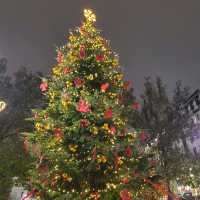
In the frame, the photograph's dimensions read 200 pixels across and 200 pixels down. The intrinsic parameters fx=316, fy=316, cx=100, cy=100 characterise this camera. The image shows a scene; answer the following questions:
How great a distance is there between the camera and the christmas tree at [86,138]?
11.1 m

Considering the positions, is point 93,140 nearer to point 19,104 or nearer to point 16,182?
point 16,182

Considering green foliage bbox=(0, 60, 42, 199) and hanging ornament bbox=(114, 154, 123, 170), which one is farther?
green foliage bbox=(0, 60, 42, 199)

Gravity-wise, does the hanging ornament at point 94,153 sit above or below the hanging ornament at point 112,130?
below

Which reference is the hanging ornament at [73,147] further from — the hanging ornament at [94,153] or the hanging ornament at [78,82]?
the hanging ornament at [78,82]

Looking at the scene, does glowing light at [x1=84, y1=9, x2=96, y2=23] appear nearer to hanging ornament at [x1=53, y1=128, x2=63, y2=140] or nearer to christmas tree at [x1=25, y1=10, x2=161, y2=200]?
christmas tree at [x1=25, y1=10, x2=161, y2=200]

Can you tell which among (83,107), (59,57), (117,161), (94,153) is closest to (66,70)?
(59,57)

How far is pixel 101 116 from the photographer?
1187 centimetres

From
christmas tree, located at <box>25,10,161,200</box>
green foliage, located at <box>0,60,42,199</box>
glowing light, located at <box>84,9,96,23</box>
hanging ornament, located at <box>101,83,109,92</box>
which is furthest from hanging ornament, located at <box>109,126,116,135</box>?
green foliage, located at <box>0,60,42,199</box>

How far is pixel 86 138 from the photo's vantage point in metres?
11.5

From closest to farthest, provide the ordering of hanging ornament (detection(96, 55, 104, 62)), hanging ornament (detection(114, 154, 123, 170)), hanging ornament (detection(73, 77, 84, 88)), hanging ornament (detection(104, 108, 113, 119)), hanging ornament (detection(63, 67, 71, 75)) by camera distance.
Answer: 1. hanging ornament (detection(114, 154, 123, 170))
2. hanging ornament (detection(104, 108, 113, 119))
3. hanging ornament (detection(73, 77, 84, 88))
4. hanging ornament (detection(63, 67, 71, 75))
5. hanging ornament (detection(96, 55, 104, 62))

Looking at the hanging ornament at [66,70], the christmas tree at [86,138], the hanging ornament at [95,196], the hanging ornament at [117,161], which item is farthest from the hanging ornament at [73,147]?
the hanging ornament at [66,70]

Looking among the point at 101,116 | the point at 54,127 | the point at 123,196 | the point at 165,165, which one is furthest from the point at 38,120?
the point at 165,165

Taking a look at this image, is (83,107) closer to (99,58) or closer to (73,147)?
(73,147)

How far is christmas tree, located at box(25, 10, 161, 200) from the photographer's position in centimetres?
1112
